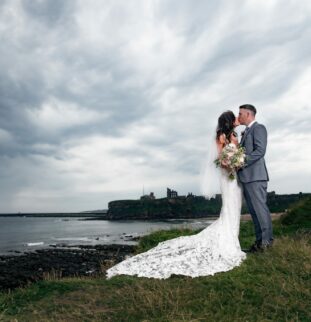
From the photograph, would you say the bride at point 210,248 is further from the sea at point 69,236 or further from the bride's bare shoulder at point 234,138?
the sea at point 69,236

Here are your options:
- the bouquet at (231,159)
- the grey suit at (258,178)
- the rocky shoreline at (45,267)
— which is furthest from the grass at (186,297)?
the rocky shoreline at (45,267)

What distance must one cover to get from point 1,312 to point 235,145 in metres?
6.74

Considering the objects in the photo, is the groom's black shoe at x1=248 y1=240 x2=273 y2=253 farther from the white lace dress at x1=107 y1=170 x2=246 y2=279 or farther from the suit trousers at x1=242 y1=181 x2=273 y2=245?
the white lace dress at x1=107 y1=170 x2=246 y2=279

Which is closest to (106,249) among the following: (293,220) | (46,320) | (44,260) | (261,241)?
(44,260)

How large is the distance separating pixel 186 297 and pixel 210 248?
270 centimetres

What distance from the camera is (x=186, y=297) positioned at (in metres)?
6.89

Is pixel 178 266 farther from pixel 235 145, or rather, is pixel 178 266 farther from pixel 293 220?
pixel 293 220

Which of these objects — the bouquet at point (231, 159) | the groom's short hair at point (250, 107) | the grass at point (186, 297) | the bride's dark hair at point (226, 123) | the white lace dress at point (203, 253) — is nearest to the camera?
the grass at point (186, 297)

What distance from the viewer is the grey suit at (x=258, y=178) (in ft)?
32.3

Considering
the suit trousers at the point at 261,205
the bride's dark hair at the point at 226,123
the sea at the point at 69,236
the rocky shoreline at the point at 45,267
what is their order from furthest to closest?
the sea at the point at 69,236 → the rocky shoreline at the point at 45,267 → the bride's dark hair at the point at 226,123 → the suit trousers at the point at 261,205

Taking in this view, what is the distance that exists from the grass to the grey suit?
0.89 meters

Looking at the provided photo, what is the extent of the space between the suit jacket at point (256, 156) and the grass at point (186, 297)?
203 centimetres

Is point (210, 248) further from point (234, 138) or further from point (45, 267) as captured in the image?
point (45, 267)

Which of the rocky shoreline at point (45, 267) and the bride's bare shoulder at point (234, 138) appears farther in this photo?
the rocky shoreline at point (45, 267)
